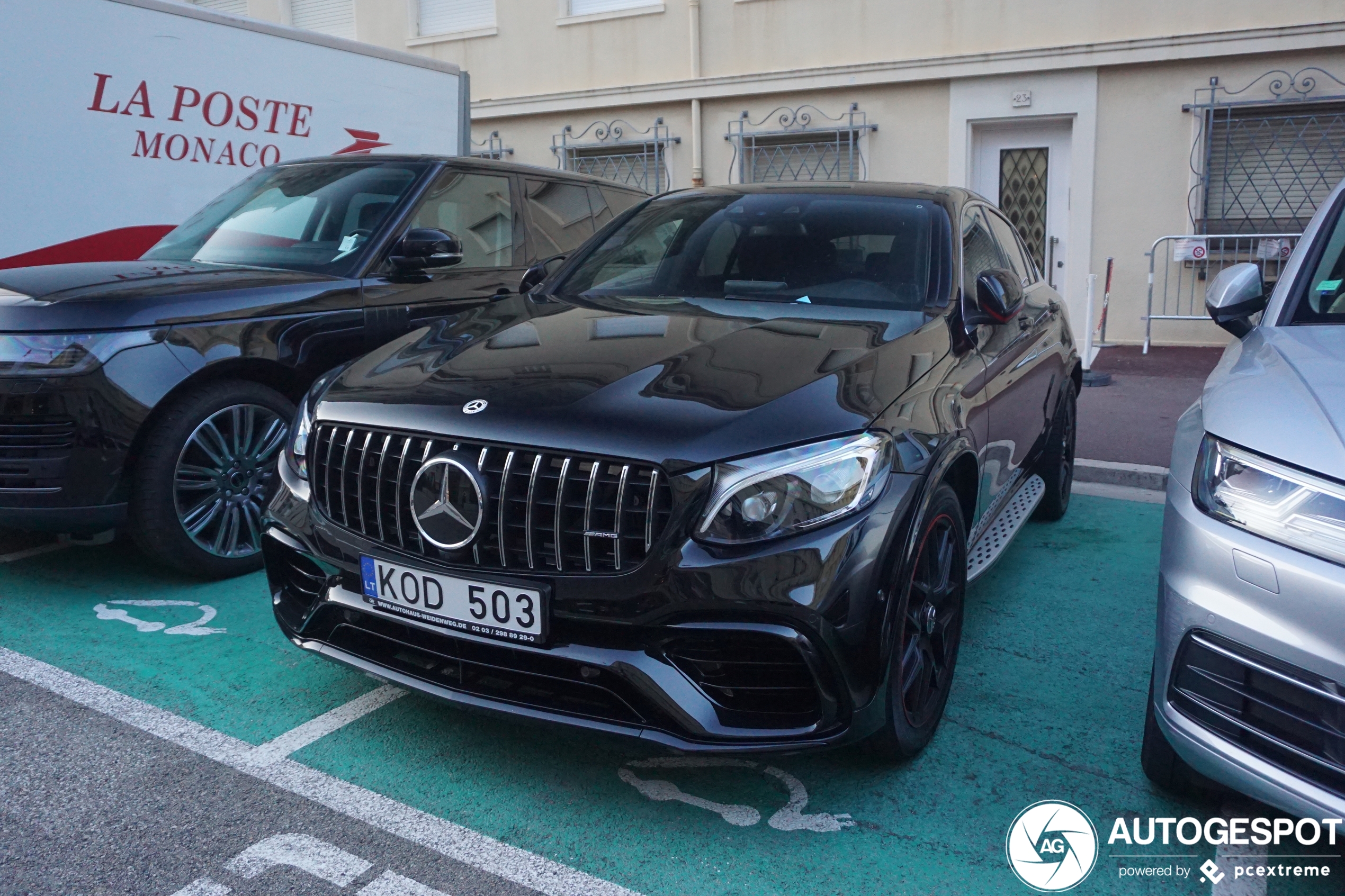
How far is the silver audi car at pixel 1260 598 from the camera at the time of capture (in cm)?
198

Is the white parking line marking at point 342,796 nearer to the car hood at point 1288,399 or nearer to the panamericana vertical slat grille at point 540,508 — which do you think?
the panamericana vertical slat grille at point 540,508

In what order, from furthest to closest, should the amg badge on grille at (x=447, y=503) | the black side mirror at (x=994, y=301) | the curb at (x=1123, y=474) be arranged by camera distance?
the curb at (x=1123, y=474)
the black side mirror at (x=994, y=301)
the amg badge on grille at (x=447, y=503)

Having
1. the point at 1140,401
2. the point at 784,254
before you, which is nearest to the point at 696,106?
the point at 1140,401

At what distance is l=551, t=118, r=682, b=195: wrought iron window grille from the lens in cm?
1316

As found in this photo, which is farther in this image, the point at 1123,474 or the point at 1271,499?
the point at 1123,474

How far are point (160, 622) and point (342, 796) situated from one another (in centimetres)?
149

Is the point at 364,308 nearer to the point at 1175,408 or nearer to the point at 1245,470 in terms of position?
the point at 1245,470

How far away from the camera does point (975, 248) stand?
3.88 metres

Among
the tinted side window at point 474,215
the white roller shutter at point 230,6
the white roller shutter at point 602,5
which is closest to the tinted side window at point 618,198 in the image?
the tinted side window at point 474,215

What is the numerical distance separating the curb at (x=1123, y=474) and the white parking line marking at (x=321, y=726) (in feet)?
13.9

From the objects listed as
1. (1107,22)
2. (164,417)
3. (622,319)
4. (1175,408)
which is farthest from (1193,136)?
(164,417)

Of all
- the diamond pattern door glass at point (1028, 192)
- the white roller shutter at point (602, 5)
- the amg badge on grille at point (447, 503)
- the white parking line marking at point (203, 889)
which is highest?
the white roller shutter at point (602, 5)

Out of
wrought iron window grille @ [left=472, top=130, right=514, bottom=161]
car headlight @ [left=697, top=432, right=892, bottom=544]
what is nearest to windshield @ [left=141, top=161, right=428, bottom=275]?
car headlight @ [left=697, top=432, right=892, bottom=544]

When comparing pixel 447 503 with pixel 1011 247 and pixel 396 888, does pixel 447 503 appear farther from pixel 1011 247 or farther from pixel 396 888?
pixel 1011 247
